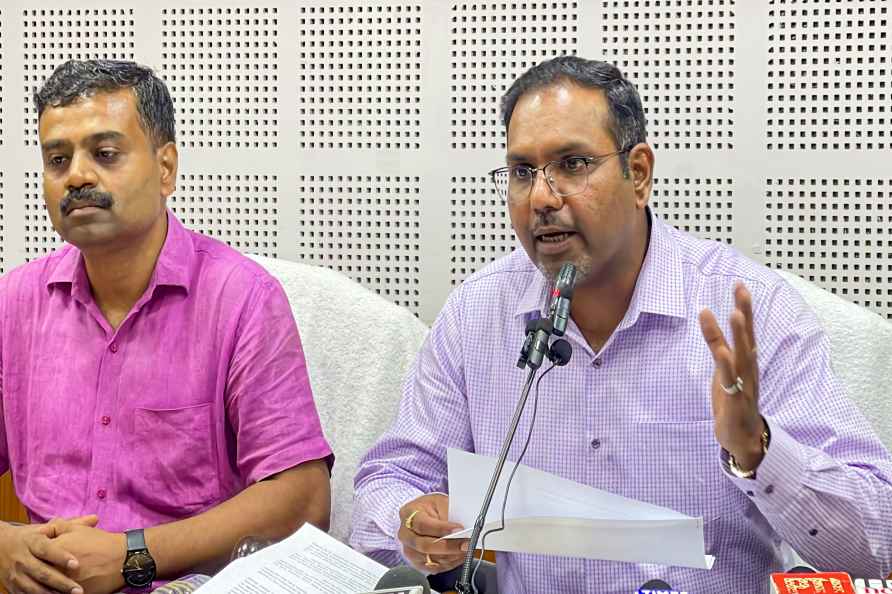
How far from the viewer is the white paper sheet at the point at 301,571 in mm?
1525

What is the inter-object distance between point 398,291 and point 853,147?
130 centimetres

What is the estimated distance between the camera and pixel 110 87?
7.15 ft

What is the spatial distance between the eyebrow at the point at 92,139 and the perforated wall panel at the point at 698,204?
4.68 feet

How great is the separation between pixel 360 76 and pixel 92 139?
3.41 feet

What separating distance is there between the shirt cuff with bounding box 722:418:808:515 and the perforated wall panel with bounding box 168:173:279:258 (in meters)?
1.83

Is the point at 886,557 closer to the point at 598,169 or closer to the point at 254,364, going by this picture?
the point at 598,169

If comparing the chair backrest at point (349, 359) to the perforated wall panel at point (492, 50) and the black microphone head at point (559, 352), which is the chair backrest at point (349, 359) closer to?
the perforated wall panel at point (492, 50)

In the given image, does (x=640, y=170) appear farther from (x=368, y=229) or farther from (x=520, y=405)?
(x=368, y=229)

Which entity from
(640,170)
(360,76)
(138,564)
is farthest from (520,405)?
(360,76)

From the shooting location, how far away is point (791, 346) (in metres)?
1.87

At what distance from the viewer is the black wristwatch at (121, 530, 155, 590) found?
6.41 ft

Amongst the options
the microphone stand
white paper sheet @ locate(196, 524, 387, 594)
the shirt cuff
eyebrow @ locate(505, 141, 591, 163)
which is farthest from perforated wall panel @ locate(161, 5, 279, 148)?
the shirt cuff

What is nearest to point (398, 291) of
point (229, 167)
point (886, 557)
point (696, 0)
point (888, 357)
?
point (229, 167)

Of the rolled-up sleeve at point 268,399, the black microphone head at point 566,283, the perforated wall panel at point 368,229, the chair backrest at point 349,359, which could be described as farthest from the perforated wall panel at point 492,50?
the black microphone head at point 566,283
